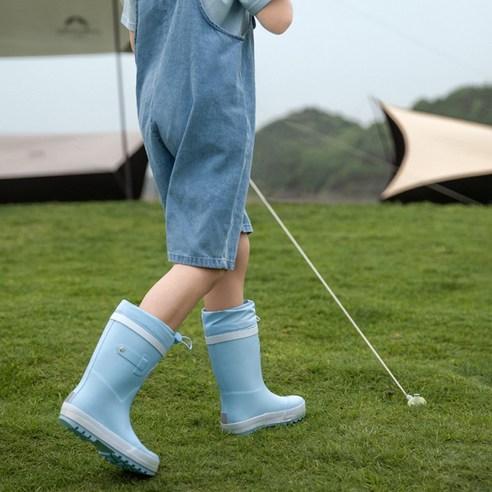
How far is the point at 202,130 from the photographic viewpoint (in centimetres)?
139

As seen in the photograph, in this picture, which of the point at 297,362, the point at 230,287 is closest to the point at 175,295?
the point at 230,287

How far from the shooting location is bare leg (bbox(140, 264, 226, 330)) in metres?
1.39

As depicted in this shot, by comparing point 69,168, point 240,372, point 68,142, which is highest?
point 240,372

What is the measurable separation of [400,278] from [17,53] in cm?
310

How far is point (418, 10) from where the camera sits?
17.6ft

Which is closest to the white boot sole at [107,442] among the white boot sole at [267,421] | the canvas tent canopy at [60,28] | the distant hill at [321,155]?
the white boot sole at [267,421]

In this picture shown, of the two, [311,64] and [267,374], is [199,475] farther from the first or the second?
[311,64]

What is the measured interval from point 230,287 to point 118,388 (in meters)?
0.31

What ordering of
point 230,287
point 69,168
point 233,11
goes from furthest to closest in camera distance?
point 69,168
point 230,287
point 233,11

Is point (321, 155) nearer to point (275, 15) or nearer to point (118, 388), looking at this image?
point (275, 15)

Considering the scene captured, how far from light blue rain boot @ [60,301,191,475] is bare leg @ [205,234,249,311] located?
19 centimetres

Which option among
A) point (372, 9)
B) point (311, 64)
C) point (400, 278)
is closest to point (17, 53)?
point (311, 64)

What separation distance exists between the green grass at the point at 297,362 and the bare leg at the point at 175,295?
0.25m

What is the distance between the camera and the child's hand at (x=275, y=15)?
1.38m
